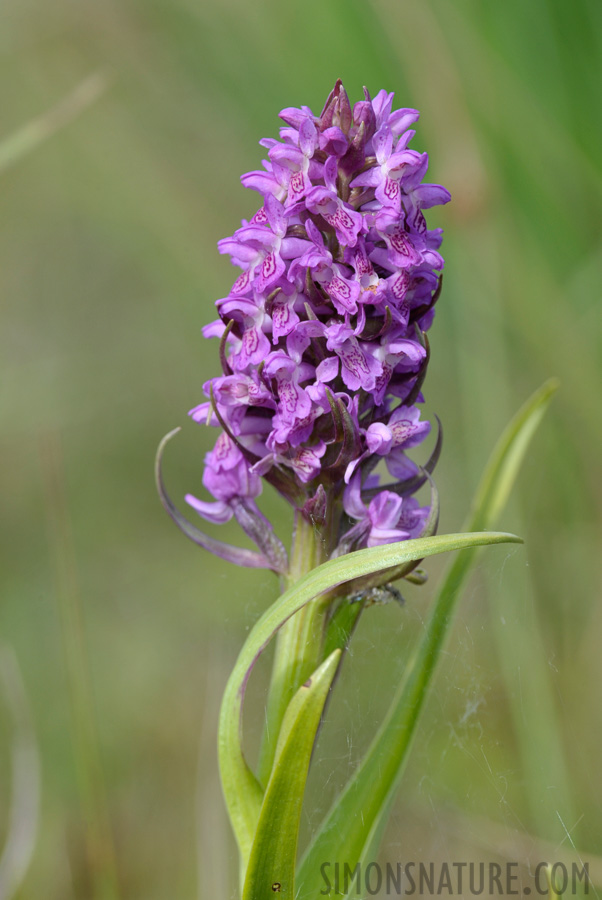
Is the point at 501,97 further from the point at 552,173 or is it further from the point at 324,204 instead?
the point at 324,204

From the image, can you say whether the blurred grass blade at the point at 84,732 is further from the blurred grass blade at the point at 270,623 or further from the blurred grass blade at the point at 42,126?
the blurred grass blade at the point at 42,126

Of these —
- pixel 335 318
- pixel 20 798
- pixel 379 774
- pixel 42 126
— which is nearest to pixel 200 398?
pixel 42 126

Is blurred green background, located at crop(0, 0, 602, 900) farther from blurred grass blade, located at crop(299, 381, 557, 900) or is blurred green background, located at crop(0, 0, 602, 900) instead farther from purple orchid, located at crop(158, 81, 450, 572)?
purple orchid, located at crop(158, 81, 450, 572)

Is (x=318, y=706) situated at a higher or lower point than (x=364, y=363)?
lower

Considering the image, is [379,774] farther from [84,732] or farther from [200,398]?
[200,398]

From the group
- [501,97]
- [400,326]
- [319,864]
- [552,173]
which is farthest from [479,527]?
[501,97]

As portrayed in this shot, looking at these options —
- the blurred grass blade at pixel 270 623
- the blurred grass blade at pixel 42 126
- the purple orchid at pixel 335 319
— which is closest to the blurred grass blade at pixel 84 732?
the blurred grass blade at pixel 270 623
